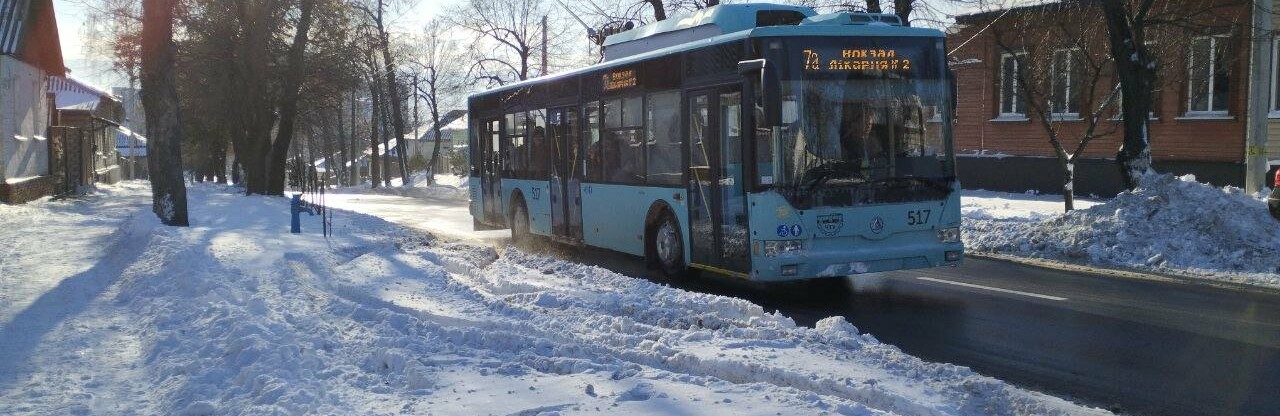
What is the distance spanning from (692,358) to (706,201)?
4.62 m

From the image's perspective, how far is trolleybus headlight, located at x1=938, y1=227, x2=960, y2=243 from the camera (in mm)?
11219

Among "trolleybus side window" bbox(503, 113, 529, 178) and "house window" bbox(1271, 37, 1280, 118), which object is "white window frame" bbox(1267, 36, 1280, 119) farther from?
"trolleybus side window" bbox(503, 113, 529, 178)

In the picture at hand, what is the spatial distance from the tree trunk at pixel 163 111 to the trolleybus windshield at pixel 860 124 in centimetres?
1237

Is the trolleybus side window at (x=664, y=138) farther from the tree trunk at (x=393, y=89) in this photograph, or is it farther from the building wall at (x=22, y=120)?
the tree trunk at (x=393, y=89)

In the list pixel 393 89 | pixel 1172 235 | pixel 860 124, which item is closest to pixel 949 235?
pixel 860 124

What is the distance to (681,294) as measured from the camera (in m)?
9.81

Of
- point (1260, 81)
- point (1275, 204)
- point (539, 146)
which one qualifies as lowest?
point (1275, 204)

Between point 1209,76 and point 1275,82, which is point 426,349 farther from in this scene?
point 1275,82

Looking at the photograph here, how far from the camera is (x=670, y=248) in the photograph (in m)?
12.8

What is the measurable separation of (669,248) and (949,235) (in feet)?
10.7

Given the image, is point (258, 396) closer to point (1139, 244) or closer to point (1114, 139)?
point (1139, 244)

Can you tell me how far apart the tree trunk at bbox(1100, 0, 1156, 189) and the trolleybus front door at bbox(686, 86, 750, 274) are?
8.44 meters

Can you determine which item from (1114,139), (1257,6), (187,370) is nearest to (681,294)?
(187,370)

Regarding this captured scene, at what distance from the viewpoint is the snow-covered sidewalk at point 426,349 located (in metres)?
6.22
